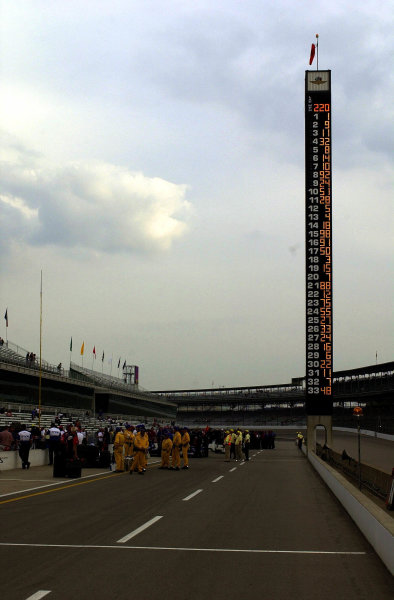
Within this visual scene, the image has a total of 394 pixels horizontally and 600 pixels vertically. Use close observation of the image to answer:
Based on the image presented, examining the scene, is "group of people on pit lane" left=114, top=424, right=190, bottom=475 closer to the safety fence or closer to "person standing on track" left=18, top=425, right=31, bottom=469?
"person standing on track" left=18, top=425, right=31, bottom=469

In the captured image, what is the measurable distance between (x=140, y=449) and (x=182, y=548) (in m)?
15.4

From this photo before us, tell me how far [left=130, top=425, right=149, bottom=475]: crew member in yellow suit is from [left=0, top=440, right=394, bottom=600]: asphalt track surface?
6.71m

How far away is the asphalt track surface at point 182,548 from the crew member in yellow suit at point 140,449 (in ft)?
22.0

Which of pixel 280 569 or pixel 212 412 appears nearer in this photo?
pixel 280 569

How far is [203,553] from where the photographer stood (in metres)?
9.15

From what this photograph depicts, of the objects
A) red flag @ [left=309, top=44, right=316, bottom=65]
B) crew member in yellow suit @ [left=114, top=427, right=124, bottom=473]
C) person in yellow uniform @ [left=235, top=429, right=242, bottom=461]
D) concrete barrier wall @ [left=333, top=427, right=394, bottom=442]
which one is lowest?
concrete barrier wall @ [left=333, top=427, right=394, bottom=442]

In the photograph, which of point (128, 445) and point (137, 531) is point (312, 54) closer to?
point (128, 445)

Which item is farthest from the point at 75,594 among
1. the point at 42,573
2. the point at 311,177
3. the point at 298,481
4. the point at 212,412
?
the point at 212,412

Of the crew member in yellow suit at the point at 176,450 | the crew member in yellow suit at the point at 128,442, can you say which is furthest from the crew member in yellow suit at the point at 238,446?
the crew member in yellow suit at the point at 128,442

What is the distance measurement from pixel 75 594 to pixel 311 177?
178 feet

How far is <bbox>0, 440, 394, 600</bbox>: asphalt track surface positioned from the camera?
283 inches

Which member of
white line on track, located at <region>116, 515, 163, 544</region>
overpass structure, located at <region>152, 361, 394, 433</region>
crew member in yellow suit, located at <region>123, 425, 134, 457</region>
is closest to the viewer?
white line on track, located at <region>116, 515, 163, 544</region>

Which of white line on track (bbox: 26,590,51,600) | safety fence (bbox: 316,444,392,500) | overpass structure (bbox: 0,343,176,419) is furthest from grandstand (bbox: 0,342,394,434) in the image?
white line on track (bbox: 26,590,51,600)

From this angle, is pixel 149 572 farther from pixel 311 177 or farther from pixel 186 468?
pixel 311 177
